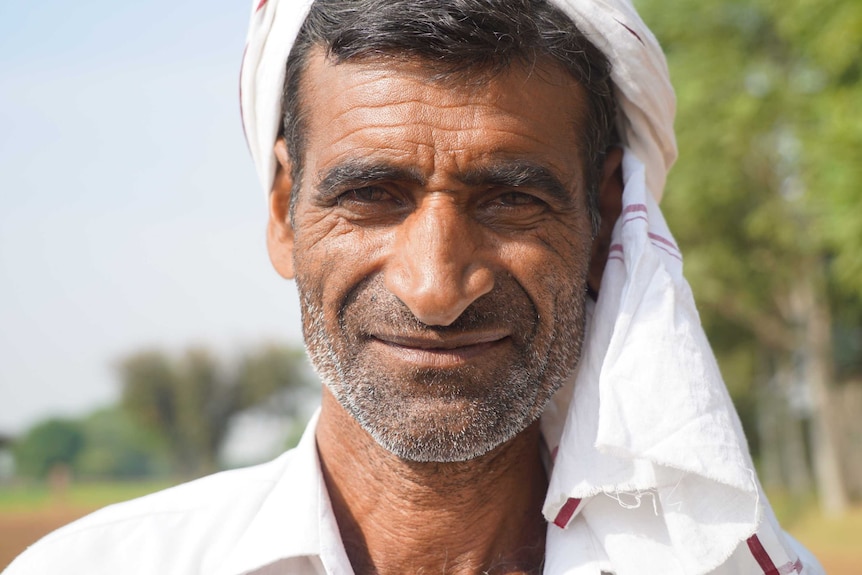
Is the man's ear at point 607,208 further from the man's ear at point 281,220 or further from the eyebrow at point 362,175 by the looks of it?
the man's ear at point 281,220

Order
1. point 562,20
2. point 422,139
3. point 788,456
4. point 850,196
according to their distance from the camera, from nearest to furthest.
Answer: point 422,139 → point 562,20 → point 850,196 → point 788,456

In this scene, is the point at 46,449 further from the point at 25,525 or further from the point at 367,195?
the point at 367,195

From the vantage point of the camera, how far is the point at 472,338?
2.09 meters

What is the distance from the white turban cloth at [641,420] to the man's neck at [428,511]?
146mm

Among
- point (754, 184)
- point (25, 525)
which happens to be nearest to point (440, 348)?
point (754, 184)

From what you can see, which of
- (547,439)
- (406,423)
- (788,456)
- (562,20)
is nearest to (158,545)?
(406,423)

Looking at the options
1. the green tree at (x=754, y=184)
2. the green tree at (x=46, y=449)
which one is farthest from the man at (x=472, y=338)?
the green tree at (x=46, y=449)

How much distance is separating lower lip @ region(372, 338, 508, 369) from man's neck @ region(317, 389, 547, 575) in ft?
1.02

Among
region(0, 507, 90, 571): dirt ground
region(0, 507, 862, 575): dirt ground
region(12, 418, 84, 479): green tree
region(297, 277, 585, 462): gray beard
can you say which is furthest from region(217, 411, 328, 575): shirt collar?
region(12, 418, 84, 479): green tree

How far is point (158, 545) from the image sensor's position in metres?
2.25

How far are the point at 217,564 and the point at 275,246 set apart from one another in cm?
86

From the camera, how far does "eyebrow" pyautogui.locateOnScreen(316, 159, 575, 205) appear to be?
212 centimetres

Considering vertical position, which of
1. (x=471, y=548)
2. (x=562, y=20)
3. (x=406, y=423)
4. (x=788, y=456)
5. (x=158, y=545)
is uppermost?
(x=562, y=20)

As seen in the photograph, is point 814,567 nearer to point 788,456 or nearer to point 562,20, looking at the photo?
point 562,20
